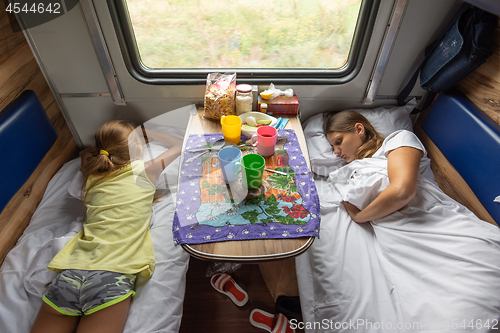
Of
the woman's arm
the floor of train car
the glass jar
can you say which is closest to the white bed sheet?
the floor of train car

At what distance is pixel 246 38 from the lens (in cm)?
178

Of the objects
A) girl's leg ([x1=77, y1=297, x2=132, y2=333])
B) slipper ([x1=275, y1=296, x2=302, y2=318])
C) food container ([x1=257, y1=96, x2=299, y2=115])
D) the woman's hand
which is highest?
food container ([x1=257, y1=96, x2=299, y2=115])

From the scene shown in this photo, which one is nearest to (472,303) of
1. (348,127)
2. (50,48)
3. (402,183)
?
(402,183)

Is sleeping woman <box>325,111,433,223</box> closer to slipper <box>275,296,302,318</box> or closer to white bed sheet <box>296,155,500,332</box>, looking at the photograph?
white bed sheet <box>296,155,500,332</box>

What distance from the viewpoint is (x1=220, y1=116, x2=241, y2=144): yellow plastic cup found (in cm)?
136

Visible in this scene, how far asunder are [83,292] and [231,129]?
3.21 feet

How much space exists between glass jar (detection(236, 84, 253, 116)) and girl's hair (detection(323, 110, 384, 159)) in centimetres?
59

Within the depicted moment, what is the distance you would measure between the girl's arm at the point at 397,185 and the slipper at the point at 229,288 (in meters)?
0.86

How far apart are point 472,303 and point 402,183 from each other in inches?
20.3

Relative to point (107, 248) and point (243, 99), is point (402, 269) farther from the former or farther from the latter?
point (107, 248)

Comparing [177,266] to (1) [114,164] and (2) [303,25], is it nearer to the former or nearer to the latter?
(1) [114,164]

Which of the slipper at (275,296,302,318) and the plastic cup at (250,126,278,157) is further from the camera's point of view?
the slipper at (275,296,302,318)

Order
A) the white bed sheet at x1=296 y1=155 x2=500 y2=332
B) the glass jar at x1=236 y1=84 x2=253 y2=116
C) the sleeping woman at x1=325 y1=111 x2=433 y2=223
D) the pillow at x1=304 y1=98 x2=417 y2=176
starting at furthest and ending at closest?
Answer: the pillow at x1=304 y1=98 x2=417 y2=176
the glass jar at x1=236 y1=84 x2=253 y2=116
the sleeping woman at x1=325 y1=111 x2=433 y2=223
the white bed sheet at x1=296 y1=155 x2=500 y2=332

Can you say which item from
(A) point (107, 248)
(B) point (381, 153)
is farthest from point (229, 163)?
(B) point (381, 153)
